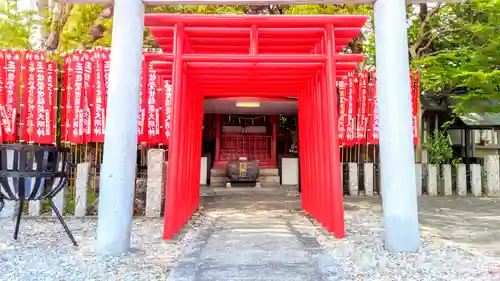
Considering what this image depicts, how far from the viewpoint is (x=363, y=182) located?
35.6ft

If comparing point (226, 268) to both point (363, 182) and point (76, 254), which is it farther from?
point (363, 182)

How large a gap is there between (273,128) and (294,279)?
471 inches

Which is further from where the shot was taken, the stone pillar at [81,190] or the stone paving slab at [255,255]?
the stone pillar at [81,190]

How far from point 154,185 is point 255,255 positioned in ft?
10.4

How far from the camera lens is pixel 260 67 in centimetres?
542

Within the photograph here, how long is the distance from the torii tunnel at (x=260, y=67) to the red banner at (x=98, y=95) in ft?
8.29

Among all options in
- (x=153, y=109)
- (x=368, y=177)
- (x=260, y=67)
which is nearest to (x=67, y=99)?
(x=153, y=109)

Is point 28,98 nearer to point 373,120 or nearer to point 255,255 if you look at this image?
point 255,255

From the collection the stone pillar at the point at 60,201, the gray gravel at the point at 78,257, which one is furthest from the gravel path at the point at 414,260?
the stone pillar at the point at 60,201

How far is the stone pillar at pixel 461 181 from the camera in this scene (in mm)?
10875

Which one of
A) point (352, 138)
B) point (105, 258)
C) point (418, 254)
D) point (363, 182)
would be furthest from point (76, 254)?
point (363, 182)

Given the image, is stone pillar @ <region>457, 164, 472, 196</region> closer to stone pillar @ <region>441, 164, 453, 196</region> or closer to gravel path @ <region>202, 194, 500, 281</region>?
stone pillar @ <region>441, 164, 453, 196</region>

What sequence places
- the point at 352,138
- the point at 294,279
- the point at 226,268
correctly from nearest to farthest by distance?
the point at 294,279, the point at 226,268, the point at 352,138

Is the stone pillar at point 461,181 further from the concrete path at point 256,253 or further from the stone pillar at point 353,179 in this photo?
the concrete path at point 256,253
